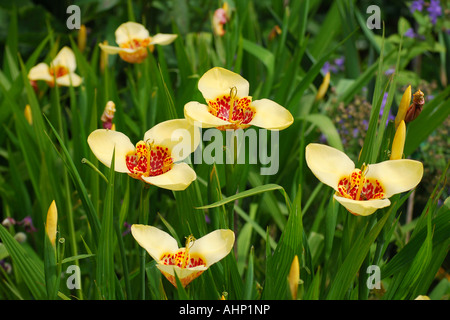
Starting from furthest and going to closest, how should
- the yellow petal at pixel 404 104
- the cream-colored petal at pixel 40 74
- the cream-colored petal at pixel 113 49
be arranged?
the cream-colored petal at pixel 40 74
the cream-colored petal at pixel 113 49
the yellow petal at pixel 404 104

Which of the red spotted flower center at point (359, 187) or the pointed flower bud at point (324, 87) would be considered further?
the pointed flower bud at point (324, 87)

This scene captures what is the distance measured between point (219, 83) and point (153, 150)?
0.43 feet

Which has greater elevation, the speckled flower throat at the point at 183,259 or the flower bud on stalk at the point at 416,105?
the flower bud on stalk at the point at 416,105

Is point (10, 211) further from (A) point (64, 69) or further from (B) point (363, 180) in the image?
(B) point (363, 180)

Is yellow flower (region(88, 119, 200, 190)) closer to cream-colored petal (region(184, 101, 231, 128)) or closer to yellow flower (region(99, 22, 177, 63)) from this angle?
cream-colored petal (region(184, 101, 231, 128))

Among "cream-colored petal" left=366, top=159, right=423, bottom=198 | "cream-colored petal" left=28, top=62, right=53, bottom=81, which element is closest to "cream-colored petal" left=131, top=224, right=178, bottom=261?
"cream-colored petal" left=366, top=159, right=423, bottom=198

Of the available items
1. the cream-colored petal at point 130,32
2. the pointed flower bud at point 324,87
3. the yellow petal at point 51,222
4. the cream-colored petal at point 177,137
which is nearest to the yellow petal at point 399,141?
the cream-colored petal at point 177,137

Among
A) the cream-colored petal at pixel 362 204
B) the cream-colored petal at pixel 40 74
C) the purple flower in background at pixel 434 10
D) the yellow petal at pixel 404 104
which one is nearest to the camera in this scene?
the cream-colored petal at pixel 362 204

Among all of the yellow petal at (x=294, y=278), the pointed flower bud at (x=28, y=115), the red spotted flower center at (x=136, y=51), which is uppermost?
the red spotted flower center at (x=136, y=51)

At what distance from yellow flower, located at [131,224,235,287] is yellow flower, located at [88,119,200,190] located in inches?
2.8

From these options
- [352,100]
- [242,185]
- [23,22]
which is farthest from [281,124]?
[23,22]

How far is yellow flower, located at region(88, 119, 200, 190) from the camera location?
26.2 inches

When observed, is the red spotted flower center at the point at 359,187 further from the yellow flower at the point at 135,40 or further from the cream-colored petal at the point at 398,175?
the yellow flower at the point at 135,40

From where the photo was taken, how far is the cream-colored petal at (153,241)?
0.66 meters
